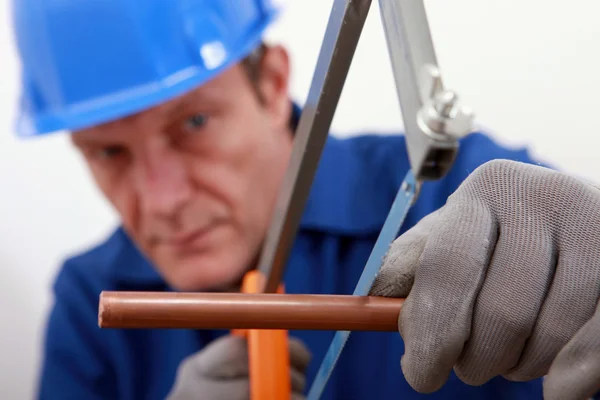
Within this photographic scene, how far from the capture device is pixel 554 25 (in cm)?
58

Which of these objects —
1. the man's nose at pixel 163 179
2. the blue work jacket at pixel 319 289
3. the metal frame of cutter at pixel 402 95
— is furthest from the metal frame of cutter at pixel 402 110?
the man's nose at pixel 163 179

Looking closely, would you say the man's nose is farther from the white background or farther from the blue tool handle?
the blue tool handle

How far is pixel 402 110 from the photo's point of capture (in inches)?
9.8

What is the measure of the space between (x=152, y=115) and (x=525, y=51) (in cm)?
36

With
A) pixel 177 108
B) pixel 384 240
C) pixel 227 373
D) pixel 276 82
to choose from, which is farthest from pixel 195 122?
pixel 384 240

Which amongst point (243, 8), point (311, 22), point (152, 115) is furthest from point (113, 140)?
point (311, 22)

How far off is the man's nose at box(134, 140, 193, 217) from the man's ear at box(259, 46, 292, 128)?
13cm

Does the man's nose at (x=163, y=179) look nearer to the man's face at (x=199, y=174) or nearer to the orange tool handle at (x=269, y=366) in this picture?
the man's face at (x=199, y=174)

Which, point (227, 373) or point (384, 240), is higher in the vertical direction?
point (384, 240)

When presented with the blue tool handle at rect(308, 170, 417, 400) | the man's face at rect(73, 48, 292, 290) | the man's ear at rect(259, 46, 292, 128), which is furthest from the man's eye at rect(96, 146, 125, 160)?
the blue tool handle at rect(308, 170, 417, 400)

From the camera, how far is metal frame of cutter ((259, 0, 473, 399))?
0.22m

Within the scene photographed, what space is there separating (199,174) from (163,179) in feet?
0.11

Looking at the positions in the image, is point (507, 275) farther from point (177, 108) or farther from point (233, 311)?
point (177, 108)

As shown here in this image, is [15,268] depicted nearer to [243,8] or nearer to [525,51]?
[243,8]
